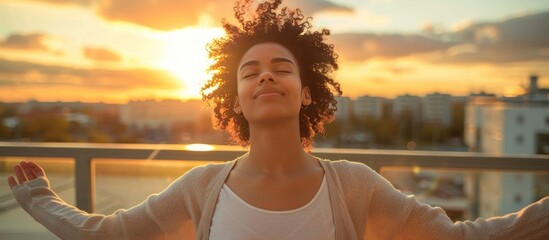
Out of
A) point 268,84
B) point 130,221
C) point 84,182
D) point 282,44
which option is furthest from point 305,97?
point 84,182

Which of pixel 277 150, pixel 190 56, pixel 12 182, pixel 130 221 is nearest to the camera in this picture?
pixel 277 150

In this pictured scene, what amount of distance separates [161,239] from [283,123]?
550 mm

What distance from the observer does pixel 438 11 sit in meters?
18.5

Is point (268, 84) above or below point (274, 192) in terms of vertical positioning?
above

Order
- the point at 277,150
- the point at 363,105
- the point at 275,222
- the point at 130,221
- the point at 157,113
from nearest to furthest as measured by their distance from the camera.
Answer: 1. the point at 275,222
2. the point at 277,150
3. the point at 130,221
4. the point at 157,113
5. the point at 363,105

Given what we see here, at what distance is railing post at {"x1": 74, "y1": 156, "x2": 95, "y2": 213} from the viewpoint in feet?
9.31

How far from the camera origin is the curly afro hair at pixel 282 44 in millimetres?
1742

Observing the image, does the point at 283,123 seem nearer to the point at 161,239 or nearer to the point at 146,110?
the point at 161,239

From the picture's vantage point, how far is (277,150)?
60.9 inches

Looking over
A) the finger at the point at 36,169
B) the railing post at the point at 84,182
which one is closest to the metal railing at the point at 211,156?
the railing post at the point at 84,182

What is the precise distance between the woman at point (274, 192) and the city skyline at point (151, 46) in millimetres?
176

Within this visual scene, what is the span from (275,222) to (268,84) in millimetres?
377

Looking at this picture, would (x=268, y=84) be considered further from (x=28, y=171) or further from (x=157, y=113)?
(x=157, y=113)

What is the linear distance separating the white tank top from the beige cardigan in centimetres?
3
